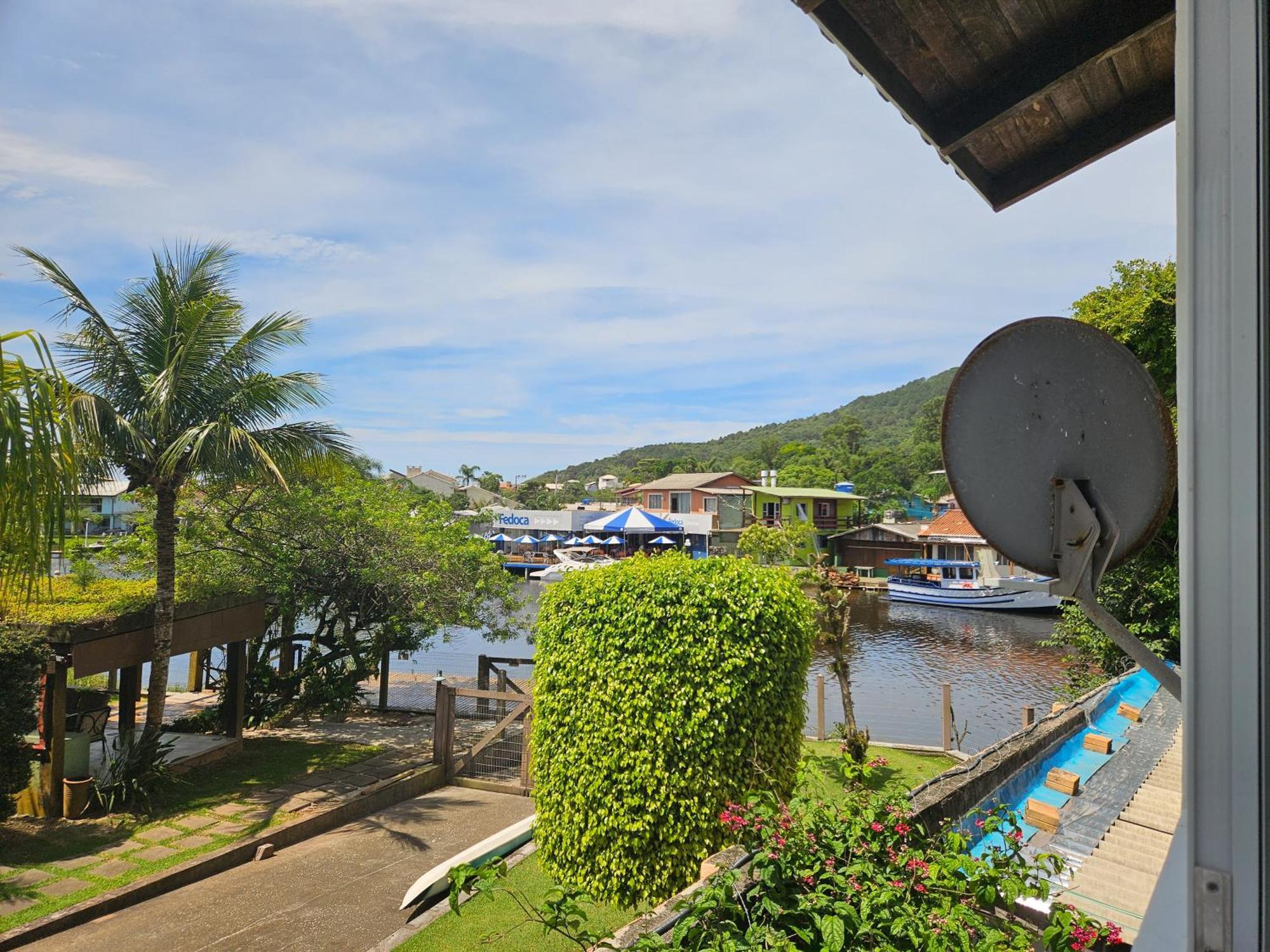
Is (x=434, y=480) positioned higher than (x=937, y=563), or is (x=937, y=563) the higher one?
(x=434, y=480)

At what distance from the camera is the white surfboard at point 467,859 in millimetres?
6355

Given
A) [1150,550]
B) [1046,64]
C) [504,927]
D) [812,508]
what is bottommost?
[504,927]

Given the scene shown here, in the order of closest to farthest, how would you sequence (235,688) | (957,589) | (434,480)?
1. (235,688)
2. (957,589)
3. (434,480)

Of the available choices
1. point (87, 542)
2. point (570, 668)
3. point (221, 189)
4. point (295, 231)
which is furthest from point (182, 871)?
point (295, 231)

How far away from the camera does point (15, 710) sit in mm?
7238

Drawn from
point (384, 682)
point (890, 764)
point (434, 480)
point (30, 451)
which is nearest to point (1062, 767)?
point (890, 764)

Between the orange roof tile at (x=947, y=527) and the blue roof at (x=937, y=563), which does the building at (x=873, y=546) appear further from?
the blue roof at (x=937, y=563)

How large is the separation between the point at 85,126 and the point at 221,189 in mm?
6963

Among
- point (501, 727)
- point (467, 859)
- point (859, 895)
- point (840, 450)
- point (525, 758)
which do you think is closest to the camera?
point (859, 895)

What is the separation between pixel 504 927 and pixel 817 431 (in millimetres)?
120951

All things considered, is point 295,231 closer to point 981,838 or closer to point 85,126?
point 85,126

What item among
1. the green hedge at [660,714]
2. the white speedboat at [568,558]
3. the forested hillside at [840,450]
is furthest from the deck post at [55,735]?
the white speedboat at [568,558]

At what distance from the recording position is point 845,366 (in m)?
111

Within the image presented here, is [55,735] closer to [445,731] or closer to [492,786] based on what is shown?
[445,731]
